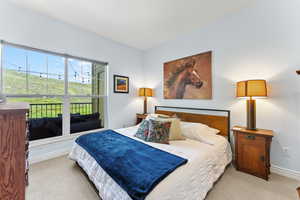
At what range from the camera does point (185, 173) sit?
1.33 metres

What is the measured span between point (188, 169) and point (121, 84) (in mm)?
2948

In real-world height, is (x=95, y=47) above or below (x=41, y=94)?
above

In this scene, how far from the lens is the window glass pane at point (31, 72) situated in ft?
7.57

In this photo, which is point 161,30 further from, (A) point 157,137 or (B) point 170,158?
(B) point 170,158

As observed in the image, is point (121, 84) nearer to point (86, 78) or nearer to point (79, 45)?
point (86, 78)

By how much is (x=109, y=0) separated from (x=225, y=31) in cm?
220

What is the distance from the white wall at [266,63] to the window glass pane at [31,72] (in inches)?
126

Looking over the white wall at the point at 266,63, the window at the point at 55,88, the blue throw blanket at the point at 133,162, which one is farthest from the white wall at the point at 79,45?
the white wall at the point at 266,63

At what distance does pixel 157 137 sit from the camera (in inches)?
83.5

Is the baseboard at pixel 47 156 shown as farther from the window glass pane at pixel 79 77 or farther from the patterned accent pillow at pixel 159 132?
the patterned accent pillow at pixel 159 132

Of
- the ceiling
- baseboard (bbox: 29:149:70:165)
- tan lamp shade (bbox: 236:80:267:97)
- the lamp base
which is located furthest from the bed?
the ceiling

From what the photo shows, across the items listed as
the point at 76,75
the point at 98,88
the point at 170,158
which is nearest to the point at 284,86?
the point at 170,158

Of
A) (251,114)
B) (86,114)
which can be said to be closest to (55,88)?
(86,114)

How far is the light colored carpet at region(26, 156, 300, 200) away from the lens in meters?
1.61
